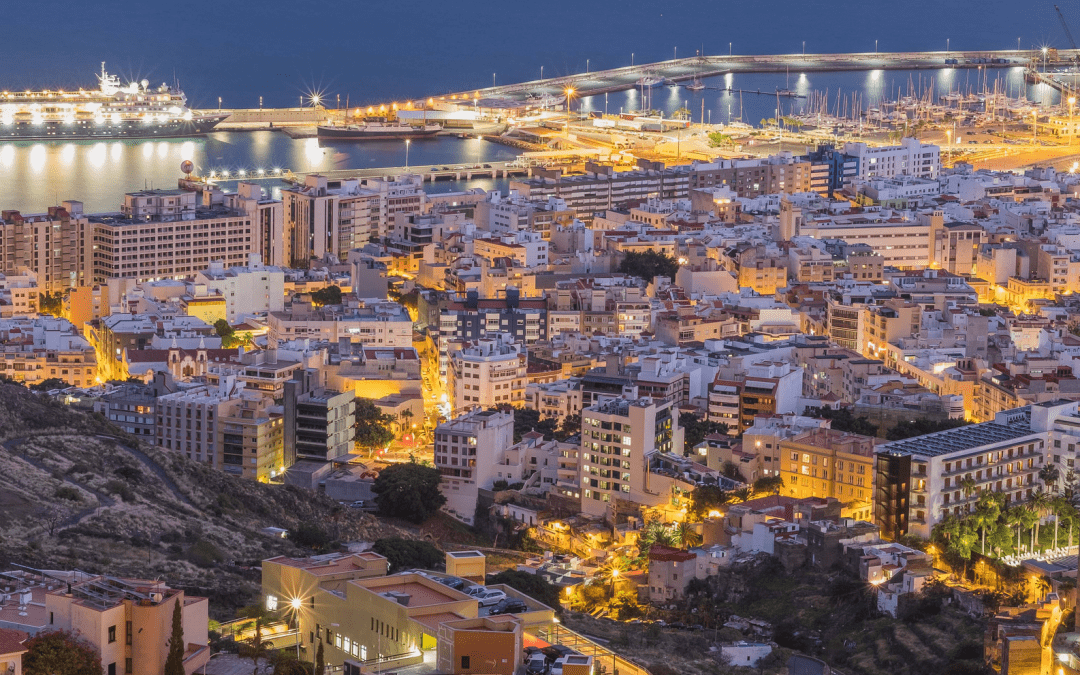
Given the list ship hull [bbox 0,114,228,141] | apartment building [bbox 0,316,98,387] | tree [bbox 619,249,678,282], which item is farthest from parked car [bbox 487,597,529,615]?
ship hull [bbox 0,114,228,141]

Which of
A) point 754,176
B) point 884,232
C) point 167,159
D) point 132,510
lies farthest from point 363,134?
point 132,510

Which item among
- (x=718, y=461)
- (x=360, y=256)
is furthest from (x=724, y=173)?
(x=718, y=461)

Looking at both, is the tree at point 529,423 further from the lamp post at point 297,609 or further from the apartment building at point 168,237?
the apartment building at point 168,237

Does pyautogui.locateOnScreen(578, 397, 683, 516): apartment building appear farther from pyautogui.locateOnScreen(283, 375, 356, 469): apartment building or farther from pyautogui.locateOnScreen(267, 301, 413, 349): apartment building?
pyautogui.locateOnScreen(267, 301, 413, 349): apartment building

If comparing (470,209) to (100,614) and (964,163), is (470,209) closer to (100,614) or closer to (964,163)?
(964,163)

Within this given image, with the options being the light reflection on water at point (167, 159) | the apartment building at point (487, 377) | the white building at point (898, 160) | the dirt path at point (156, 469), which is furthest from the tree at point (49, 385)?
the white building at point (898, 160)

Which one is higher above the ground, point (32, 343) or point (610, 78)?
point (610, 78)
